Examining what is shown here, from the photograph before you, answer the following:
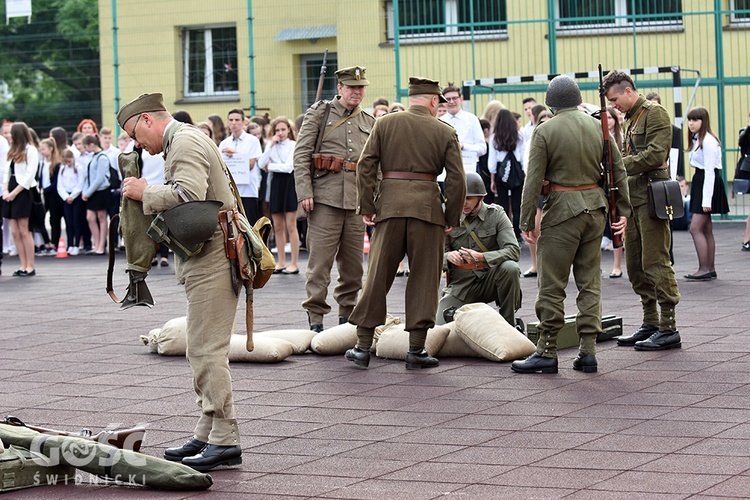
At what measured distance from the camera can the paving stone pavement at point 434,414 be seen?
576 centimetres

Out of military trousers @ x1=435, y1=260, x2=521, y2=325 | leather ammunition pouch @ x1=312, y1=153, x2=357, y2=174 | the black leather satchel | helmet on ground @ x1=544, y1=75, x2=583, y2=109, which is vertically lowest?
military trousers @ x1=435, y1=260, x2=521, y2=325

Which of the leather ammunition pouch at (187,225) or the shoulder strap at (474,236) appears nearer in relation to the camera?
the leather ammunition pouch at (187,225)

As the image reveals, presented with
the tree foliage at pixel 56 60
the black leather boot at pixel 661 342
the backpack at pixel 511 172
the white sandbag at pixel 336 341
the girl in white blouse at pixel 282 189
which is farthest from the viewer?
the tree foliage at pixel 56 60

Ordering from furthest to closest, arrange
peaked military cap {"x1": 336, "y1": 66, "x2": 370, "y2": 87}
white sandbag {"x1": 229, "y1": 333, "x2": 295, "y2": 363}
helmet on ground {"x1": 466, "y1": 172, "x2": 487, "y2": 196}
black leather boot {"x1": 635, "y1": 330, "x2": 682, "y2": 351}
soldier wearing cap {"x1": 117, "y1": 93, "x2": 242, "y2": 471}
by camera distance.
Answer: peaked military cap {"x1": 336, "y1": 66, "x2": 370, "y2": 87}, helmet on ground {"x1": 466, "y1": 172, "x2": 487, "y2": 196}, black leather boot {"x1": 635, "y1": 330, "x2": 682, "y2": 351}, white sandbag {"x1": 229, "y1": 333, "x2": 295, "y2": 363}, soldier wearing cap {"x1": 117, "y1": 93, "x2": 242, "y2": 471}

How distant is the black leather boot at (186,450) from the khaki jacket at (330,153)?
398cm

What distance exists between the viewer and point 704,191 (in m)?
13.7

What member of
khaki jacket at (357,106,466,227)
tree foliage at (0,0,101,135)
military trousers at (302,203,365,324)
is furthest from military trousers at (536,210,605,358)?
tree foliage at (0,0,101,135)

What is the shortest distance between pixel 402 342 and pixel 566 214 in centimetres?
157

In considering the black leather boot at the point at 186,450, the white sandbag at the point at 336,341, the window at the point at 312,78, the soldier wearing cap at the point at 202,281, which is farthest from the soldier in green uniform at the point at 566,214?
the window at the point at 312,78

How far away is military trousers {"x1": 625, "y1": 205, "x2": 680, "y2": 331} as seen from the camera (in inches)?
364

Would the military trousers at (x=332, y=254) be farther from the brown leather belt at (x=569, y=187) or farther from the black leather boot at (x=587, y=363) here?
the black leather boot at (x=587, y=363)

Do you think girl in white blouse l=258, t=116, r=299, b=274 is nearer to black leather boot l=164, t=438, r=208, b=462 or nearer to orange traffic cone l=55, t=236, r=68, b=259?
orange traffic cone l=55, t=236, r=68, b=259

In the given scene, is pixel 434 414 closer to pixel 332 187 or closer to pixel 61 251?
pixel 332 187

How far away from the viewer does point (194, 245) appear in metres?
6.13
